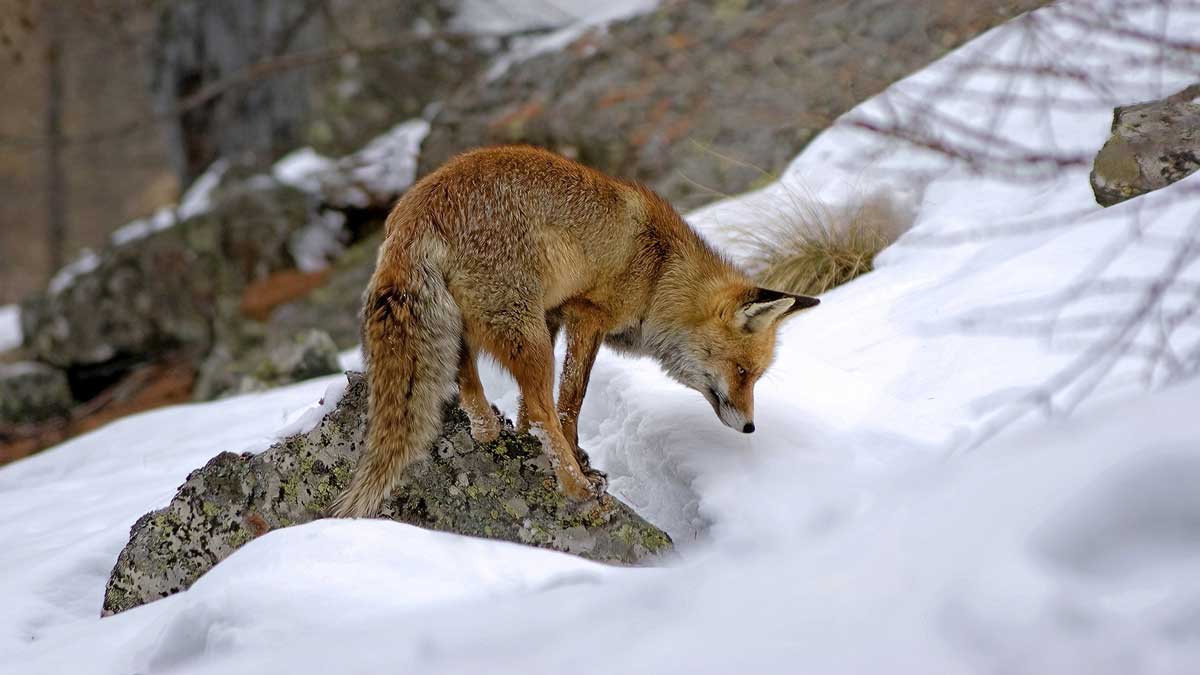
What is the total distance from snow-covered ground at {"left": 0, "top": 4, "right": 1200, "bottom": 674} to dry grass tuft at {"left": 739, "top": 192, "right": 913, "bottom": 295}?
2.92 ft

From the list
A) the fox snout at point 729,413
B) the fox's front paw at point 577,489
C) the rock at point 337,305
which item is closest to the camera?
the fox's front paw at point 577,489

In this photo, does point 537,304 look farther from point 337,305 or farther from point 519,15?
point 519,15

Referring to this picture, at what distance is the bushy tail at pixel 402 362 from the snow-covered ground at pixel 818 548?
1.67 ft

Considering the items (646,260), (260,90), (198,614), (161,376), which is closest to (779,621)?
(198,614)

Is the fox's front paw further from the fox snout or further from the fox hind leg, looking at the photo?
the fox snout

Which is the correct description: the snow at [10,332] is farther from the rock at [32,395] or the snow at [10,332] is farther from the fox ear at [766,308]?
the fox ear at [766,308]

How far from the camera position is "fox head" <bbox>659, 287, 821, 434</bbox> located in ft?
14.6

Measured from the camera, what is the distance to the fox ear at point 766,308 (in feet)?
→ 14.3

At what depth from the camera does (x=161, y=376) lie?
11.3 meters

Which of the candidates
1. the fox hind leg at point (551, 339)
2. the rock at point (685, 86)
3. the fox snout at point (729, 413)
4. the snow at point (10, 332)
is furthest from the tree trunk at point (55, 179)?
the fox snout at point (729, 413)

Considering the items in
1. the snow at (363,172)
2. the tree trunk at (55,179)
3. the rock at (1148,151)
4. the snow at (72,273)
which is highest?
A: the rock at (1148,151)

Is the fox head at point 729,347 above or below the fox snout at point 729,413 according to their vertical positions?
above

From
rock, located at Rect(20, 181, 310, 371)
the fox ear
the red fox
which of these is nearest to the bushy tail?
the red fox

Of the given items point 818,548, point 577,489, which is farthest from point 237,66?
point 818,548
